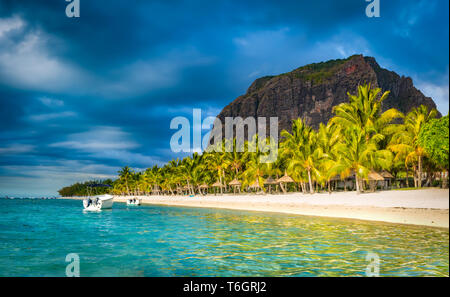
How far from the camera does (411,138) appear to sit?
3097 cm

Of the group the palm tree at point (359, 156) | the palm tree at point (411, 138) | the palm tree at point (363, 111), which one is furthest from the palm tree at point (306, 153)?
the palm tree at point (411, 138)

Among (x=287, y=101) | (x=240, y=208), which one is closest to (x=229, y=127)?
(x=287, y=101)

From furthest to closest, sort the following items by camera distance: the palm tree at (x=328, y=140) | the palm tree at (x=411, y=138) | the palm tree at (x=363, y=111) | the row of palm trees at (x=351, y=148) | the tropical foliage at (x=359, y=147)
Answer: the palm tree at (x=328, y=140) → the palm tree at (x=363, y=111) → the palm tree at (x=411, y=138) → the row of palm trees at (x=351, y=148) → the tropical foliage at (x=359, y=147)

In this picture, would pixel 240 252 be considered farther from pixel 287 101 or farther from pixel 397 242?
pixel 287 101

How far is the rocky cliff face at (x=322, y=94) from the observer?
13838cm

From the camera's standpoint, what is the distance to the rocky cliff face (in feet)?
454

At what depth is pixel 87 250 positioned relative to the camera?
10.2 meters

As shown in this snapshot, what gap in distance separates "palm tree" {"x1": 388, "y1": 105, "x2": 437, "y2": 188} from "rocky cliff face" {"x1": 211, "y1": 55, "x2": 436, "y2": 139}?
105m

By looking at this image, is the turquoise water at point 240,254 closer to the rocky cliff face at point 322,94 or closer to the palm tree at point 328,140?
the palm tree at point 328,140

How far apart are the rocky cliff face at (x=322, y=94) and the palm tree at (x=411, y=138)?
105 m

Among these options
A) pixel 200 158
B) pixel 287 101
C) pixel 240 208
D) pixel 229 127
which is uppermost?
pixel 287 101

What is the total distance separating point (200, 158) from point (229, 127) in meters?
93.5

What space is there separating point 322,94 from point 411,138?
393 feet

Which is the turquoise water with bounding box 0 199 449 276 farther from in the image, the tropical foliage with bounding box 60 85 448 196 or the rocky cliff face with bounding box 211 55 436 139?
the rocky cliff face with bounding box 211 55 436 139
